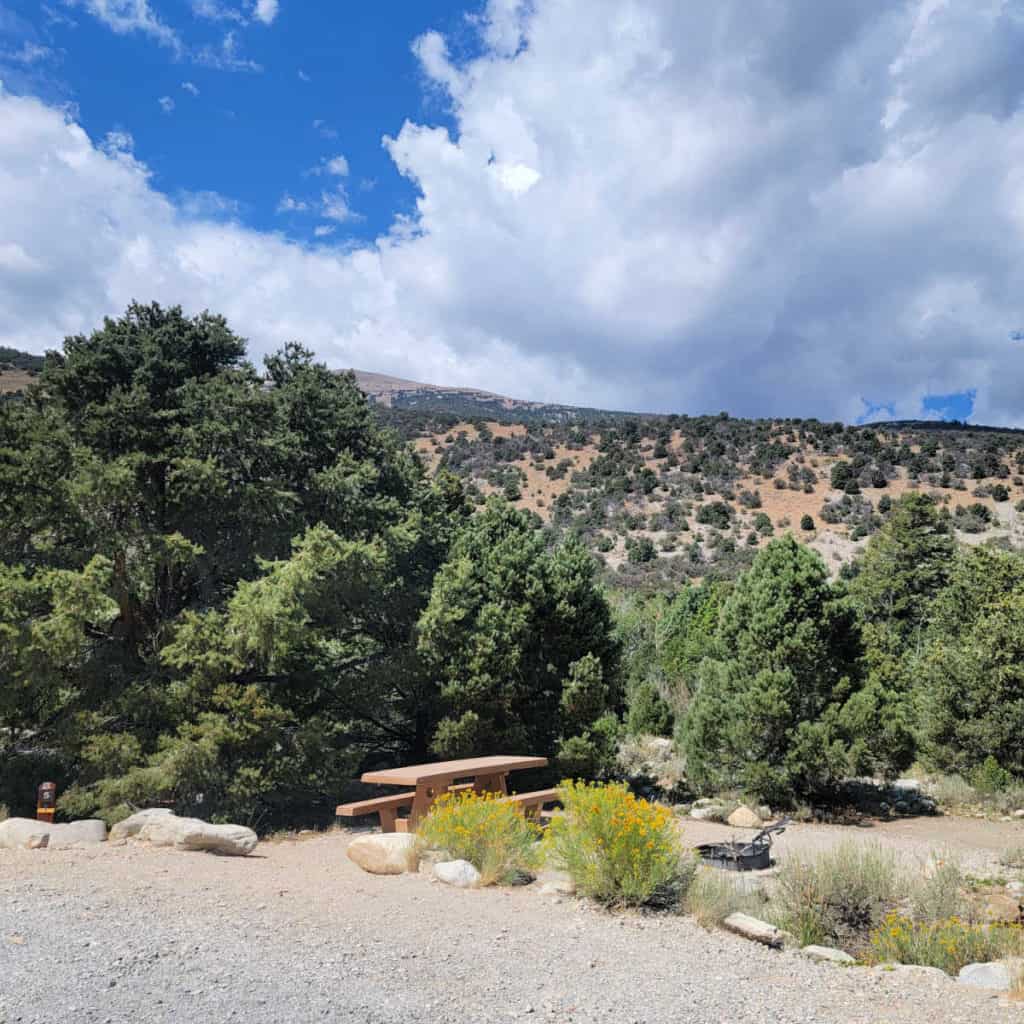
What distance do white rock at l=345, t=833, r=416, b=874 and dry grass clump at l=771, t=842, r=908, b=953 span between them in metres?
3.51

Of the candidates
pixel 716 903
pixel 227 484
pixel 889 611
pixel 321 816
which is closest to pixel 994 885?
pixel 716 903

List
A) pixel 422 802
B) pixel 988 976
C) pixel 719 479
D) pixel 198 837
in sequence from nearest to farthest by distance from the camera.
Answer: pixel 988 976
pixel 198 837
pixel 422 802
pixel 719 479

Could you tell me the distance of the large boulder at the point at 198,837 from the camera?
843 centimetres

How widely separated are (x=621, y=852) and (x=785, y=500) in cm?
4383

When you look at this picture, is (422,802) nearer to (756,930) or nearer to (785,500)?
(756,930)

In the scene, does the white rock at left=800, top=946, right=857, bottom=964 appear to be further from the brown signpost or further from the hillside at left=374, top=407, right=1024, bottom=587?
the hillside at left=374, top=407, right=1024, bottom=587

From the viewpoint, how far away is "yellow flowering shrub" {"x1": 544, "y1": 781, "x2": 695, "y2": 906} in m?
6.66

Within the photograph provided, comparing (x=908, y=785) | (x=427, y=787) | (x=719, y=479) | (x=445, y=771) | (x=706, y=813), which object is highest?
(x=719, y=479)

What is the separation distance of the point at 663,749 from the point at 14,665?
16.1 metres

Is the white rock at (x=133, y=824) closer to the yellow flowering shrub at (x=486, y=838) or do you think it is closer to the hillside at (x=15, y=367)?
the yellow flowering shrub at (x=486, y=838)

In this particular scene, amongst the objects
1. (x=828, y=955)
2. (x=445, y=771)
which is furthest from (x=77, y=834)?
(x=828, y=955)

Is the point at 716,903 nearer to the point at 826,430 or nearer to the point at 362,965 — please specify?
the point at 362,965

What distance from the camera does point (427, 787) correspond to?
10094 mm

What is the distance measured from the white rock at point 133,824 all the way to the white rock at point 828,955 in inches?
264
